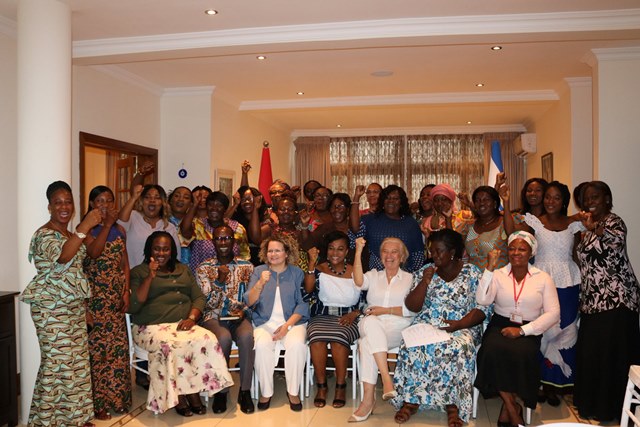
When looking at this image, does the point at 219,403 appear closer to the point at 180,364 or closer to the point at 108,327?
the point at 180,364

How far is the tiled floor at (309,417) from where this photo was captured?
162 inches

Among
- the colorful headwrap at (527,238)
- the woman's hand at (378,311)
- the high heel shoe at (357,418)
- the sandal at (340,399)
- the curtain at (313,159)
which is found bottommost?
the high heel shoe at (357,418)

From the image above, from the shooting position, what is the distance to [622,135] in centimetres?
577

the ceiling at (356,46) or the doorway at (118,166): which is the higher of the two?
the ceiling at (356,46)

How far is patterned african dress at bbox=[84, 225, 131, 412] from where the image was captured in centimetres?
410

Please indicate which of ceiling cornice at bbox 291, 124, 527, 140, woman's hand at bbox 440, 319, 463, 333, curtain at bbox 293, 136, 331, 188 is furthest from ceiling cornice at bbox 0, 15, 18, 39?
curtain at bbox 293, 136, 331, 188

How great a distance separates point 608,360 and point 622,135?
2731 millimetres

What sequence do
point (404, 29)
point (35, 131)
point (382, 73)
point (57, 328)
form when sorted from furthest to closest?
point (382, 73) → point (404, 29) → point (35, 131) → point (57, 328)

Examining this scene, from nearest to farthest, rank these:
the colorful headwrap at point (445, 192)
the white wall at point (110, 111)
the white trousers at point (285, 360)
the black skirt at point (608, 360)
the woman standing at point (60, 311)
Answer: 1. the woman standing at point (60, 311)
2. the black skirt at point (608, 360)
3. the white trousers at point (285, 360)
4. the colorful headwrap at point (445, 192)
5. the white wall at point (110, 111)

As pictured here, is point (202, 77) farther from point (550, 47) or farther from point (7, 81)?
point (550, 47)

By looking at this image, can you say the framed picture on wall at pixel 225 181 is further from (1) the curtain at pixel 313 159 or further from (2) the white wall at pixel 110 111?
(1) the curtain at pixel 313 159

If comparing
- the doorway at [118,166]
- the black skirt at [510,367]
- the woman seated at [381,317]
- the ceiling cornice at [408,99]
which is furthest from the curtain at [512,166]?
the black skirt at [510,367]

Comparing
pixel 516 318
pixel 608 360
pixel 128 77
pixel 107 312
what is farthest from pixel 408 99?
pixel 107 312

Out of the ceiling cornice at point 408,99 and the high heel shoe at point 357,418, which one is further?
the ceiling cornice at point 408,99
